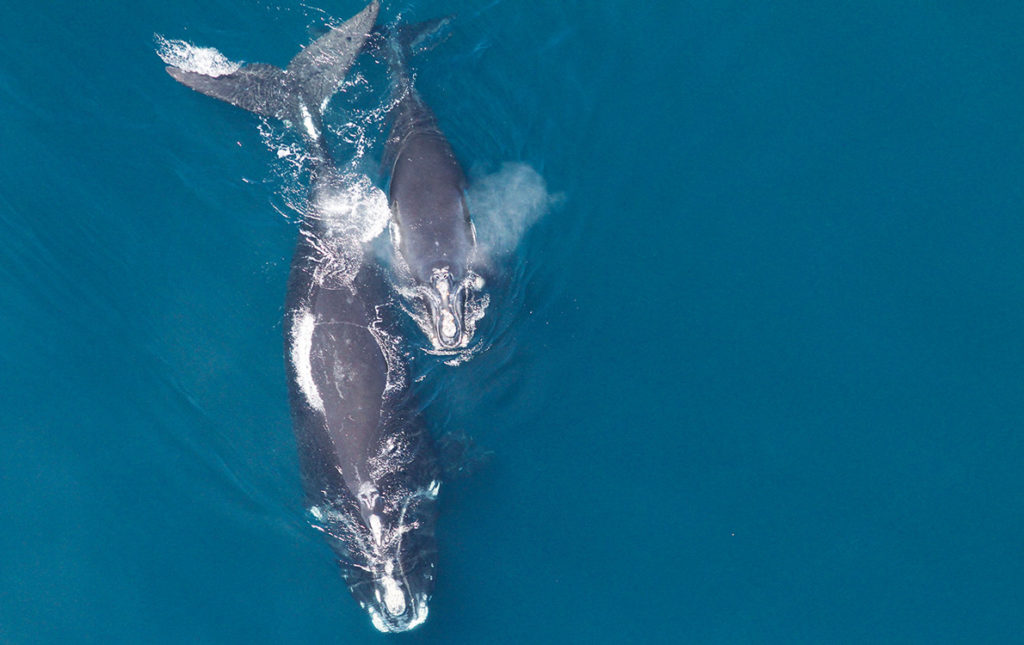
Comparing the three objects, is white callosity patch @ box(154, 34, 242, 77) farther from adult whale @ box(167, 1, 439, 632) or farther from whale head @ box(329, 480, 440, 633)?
whale head @ box(329, 480, 440, 633)

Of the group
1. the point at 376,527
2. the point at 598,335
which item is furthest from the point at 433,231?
the point at 376,527

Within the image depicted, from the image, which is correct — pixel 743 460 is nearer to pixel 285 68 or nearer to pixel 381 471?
pixel 381 471

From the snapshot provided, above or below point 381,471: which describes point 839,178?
above

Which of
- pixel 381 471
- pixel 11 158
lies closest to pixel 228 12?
pixel 11 158

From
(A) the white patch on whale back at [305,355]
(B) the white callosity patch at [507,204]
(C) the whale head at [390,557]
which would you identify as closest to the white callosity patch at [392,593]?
(C) the whale head at [390,557]

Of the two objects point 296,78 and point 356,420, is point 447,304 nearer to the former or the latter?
point 356,420

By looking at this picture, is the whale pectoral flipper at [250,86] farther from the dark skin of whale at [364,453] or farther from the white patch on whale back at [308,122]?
the dark skin of whale at [364,453]

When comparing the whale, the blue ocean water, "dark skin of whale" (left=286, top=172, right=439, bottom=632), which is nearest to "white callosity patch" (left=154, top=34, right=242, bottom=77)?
the blue ocean water
